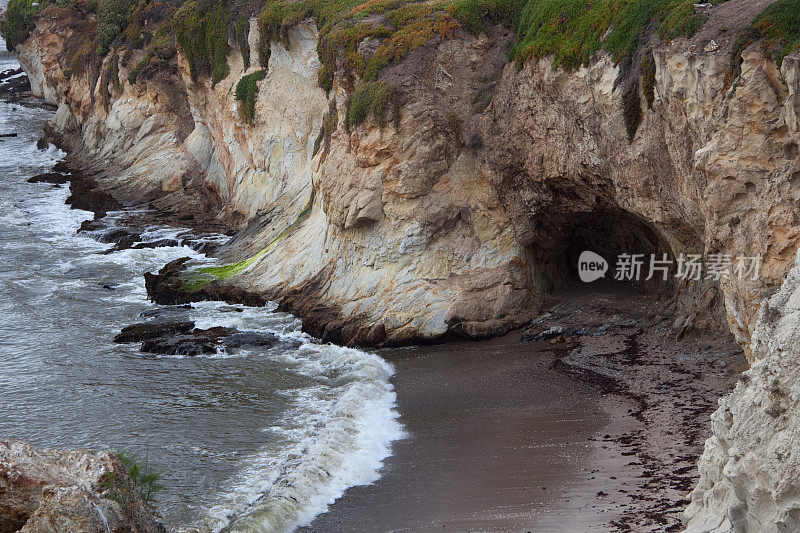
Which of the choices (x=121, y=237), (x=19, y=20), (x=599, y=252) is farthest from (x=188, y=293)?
(x=19, y=20)

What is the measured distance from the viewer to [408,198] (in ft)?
74.2

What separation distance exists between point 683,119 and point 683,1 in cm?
261

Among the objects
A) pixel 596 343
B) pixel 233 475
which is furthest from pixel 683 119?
pixel 233 475

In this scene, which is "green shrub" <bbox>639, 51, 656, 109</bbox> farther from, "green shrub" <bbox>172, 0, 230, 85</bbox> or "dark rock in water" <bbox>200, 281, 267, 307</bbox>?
"green shrub" <bbox>172, 0, 230, 85</bbox>

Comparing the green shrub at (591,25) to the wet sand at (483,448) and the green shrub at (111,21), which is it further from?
the green shrub at (111,21)

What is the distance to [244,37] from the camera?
33.9 meters

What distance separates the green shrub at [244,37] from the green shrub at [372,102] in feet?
38.0

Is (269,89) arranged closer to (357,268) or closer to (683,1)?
(357,268)

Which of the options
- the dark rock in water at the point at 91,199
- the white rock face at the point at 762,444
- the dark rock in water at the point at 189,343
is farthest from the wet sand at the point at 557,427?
the dark rock in water at the point at 91,199

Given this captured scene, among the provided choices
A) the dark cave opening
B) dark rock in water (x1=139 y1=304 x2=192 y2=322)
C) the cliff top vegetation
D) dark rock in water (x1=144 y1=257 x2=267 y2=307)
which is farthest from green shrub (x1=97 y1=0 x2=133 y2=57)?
the dark cave opening

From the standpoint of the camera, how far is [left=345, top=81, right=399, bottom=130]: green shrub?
22.5 m

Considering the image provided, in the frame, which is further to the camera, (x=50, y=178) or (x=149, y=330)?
(x=50, y=178)

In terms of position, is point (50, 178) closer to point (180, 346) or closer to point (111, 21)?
point (111, 21)

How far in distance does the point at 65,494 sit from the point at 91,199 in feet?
108
